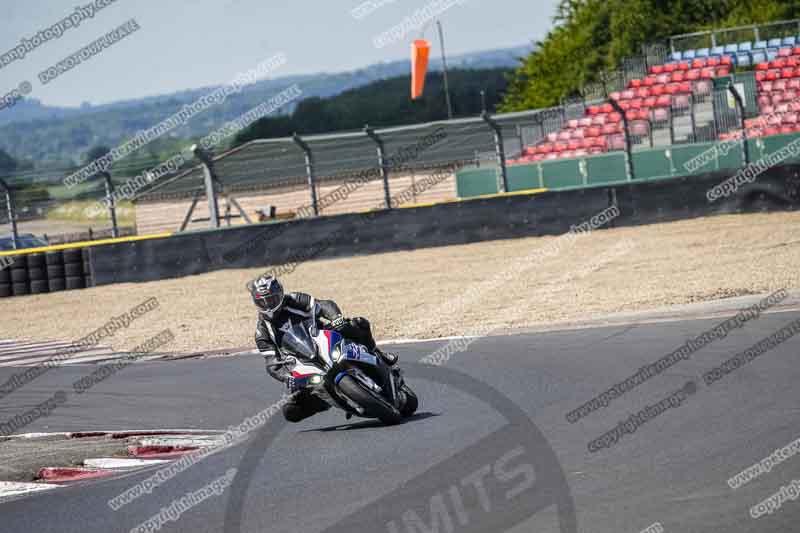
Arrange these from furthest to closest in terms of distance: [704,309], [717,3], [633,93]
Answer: [717,3], [633,93], [704,309]

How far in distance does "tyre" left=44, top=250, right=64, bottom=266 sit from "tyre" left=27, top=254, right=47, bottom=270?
0.08 metres

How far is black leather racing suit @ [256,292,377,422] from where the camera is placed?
412 inches

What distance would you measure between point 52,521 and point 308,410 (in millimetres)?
3362

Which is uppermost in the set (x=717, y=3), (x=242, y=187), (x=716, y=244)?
(x=717, y=3)

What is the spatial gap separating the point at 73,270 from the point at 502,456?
1800 centimetres

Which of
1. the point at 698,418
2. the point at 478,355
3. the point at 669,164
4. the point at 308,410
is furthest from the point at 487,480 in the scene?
the point at 669,164

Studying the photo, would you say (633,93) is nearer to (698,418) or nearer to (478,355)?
(478,355)

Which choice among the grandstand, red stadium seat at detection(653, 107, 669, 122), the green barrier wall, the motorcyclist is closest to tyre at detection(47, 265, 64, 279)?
the green barrier wall

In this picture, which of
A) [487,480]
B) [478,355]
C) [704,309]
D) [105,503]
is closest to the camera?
[487,480]

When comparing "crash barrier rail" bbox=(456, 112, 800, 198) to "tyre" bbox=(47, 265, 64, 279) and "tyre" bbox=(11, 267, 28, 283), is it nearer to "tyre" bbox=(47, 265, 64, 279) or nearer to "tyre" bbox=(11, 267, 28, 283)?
"tyre" bbox=(47, 265, 64, 279)

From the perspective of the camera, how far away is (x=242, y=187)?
91.5 feet

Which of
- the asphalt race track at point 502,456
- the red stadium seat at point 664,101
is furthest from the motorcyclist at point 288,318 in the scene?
the red stadium seat at point 664,101

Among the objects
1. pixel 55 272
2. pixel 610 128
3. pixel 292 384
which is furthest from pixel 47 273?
pixel 610 128

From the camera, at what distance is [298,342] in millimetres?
10445
